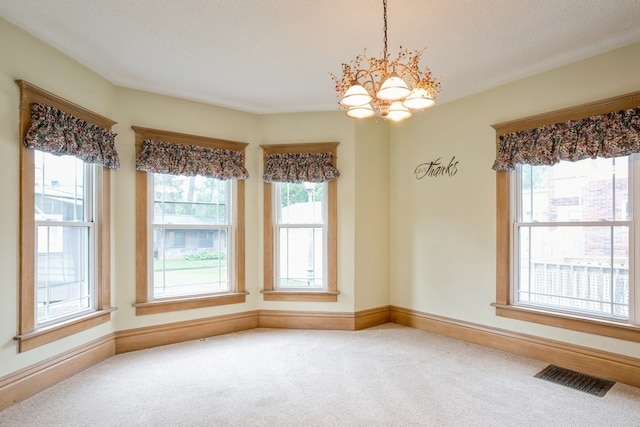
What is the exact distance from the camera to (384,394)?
2.89 metres

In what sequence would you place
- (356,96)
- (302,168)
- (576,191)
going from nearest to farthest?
(356,96) < (576,191) < (302,168)

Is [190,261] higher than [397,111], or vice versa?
[397,111]

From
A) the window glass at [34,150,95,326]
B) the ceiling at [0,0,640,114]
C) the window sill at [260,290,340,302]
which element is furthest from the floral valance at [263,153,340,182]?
the window glass at [34,150,95,326]

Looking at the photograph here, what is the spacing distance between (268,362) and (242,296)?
1.22 m

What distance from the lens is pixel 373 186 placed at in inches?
191

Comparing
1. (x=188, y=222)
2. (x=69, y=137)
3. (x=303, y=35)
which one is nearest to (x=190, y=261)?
(x=188, y=222)

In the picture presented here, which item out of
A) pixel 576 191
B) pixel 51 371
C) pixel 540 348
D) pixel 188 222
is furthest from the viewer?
pixel 188 222

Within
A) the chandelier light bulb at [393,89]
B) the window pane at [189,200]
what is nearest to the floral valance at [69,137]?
Answer: the window pane at [189,200]

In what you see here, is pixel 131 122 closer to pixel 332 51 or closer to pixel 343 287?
pixel 332 51

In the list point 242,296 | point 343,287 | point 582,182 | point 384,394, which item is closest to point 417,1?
point 582,182

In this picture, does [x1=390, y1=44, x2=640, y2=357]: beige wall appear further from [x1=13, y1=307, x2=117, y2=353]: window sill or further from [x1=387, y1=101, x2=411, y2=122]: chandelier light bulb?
[x1=13, y1=307, x2=117, y2=353]: window sill

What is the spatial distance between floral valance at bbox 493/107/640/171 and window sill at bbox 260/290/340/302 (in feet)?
7.92

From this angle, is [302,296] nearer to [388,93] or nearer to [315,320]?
[315,320]

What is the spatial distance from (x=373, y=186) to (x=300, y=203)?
0.98 metres
